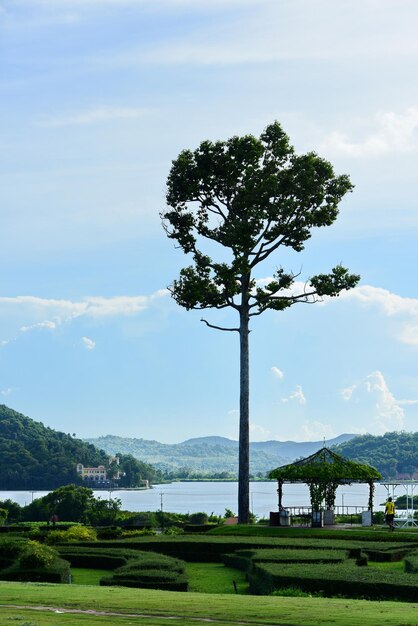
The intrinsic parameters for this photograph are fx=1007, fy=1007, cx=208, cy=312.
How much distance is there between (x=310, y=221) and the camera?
4572cm

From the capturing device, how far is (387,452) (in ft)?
592

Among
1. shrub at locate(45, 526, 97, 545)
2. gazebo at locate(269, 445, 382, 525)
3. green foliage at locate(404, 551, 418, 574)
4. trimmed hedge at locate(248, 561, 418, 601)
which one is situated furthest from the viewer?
gazebo at locate(269, 445, 382, 525)

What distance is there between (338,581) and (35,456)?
136m

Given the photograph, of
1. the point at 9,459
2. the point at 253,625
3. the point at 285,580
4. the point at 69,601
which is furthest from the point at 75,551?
the point at 9,459

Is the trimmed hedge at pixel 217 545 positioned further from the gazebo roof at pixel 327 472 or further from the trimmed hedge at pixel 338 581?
the trimmed hedge at pixel 338 581

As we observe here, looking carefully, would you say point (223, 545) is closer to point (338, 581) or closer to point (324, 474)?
point (324, 474)

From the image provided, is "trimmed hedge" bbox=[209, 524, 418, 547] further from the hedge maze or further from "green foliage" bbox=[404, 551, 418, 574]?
"green foliage" bbox=[404, 551, 418, 574]

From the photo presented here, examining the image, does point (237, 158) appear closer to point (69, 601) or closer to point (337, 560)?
point (337, 560)

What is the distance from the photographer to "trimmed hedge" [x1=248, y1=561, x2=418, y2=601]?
67.1ft

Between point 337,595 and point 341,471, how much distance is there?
2073 centimetres

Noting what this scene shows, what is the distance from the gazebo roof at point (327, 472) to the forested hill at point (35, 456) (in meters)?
107

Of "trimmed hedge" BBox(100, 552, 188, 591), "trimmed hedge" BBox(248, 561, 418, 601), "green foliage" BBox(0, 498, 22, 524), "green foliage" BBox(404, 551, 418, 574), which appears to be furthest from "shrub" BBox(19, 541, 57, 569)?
"green foliage" BBox(0, 498, 22, 524)

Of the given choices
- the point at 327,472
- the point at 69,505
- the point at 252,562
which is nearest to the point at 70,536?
the point at 327,472

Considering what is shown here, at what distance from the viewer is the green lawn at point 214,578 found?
26000mm
